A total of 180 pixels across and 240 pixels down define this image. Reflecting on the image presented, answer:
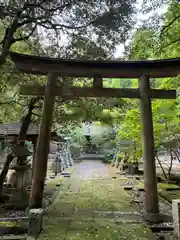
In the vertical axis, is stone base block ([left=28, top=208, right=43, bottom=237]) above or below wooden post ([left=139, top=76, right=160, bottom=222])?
below

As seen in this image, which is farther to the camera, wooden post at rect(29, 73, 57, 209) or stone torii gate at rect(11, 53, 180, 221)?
stone torii gate at rect(11, 53, 180, 221)

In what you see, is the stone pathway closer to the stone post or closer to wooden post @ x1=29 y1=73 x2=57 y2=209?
the stone post

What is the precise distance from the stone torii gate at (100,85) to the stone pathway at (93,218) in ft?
2.78

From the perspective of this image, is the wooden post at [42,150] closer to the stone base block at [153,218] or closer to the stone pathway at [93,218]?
the stone pathway at [93,218]

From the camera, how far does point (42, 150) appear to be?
535 cm

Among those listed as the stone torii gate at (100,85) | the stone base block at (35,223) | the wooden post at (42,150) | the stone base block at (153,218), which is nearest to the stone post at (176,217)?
the stone base block at (153,218)

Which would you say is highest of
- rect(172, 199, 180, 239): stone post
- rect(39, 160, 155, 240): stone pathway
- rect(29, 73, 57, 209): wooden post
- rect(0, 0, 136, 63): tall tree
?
rect(0, 0, 136, 63): tall tree

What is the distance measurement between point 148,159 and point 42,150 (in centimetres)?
252

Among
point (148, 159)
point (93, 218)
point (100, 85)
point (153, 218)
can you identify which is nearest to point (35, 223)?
point (93, 218)

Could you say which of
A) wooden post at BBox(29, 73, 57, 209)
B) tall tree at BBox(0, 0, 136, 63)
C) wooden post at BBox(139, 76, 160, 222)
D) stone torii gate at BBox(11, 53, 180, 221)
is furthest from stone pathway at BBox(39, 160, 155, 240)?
tall tree at BBox(0, 0, 136, 63)

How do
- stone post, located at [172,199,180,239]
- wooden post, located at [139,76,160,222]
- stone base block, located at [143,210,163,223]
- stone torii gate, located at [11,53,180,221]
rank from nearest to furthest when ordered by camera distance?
stone post, located at [172,199,180,239] → stone base block, located at [143,210,163,223] → wooden post, located at [139,76,160,222] → stone torii gate, located at [11,53,180,221]

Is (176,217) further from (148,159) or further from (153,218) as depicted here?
(148,159)

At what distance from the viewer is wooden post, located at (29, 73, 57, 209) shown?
514 cm

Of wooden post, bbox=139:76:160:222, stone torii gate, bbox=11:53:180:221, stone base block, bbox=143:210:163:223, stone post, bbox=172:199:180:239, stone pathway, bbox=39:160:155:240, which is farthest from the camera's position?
stone torii gate, bbox=11:53:180:221
